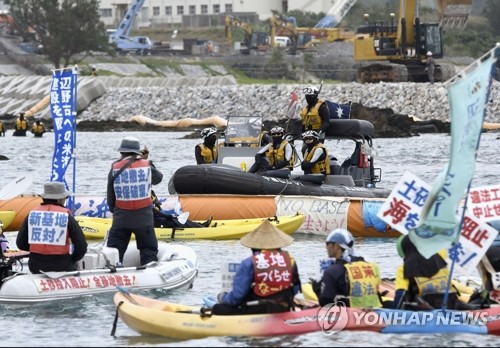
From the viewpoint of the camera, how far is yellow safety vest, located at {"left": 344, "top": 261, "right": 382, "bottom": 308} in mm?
11977

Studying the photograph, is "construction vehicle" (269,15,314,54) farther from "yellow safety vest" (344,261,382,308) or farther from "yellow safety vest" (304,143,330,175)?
"yellow safety vest" (344,261,382,308)

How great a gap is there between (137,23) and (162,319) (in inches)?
4842

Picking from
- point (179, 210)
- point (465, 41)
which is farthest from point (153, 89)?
point (179, 210)

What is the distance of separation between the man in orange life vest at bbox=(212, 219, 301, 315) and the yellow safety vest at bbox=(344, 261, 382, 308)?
49cm

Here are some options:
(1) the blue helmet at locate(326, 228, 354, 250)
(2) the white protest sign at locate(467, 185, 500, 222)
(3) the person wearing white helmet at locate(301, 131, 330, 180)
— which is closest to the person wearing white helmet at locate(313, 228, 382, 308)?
(1) the blue helmet at locate(326, 228, 354, 250)

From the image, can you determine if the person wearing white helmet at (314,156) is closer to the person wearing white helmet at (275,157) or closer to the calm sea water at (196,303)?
the person wearing white helmet at (275,157)

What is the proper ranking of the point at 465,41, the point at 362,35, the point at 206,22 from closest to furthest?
1. the point at 362,35
2. the point at 465,41
3. the point at 206,22

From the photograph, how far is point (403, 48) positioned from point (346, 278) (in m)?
54.3

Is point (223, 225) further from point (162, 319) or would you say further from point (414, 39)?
point (414, 39)

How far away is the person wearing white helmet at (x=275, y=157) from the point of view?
22.3 metres

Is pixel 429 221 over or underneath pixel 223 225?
over

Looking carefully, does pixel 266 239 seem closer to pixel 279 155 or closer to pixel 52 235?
pixel 52 235

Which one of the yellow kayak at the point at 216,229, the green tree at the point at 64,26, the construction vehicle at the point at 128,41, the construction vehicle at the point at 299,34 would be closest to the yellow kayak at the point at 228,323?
the yellow kayak at the point at 216,229

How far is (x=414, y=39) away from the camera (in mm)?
65438
